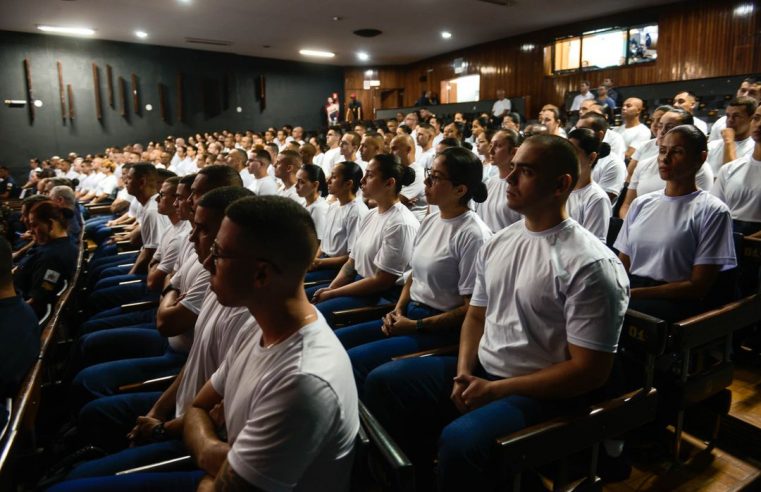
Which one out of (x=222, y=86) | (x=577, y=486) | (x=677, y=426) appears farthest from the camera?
(x=222, y=86)

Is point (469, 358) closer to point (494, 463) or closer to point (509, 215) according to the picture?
point (494, 463)

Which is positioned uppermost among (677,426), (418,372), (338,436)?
(338,436)

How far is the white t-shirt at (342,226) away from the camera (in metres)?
3.33

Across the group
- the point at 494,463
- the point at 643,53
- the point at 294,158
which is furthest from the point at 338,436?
the point at 643,53

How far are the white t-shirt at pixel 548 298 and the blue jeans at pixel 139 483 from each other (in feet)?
3.09

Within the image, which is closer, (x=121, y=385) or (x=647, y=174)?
(x=121, y=385)

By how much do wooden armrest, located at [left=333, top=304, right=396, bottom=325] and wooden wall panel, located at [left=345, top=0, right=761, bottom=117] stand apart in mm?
9054

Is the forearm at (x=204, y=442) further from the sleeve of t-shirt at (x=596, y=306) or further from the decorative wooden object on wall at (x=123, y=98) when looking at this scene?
the decorative wooden object on wall at (x=123, y=98)

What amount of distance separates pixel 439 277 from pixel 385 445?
1141 mm

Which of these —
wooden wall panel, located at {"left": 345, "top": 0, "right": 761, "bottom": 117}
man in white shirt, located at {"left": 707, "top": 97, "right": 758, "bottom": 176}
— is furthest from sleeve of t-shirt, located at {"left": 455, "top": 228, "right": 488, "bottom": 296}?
wooden wall panel, located at {"left": 345, "top": 0, "right": 761, "bottom": 117}

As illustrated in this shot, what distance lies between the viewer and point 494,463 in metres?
1.22

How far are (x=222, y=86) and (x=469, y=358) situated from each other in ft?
47.1

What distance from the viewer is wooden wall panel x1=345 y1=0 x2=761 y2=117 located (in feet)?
27.6

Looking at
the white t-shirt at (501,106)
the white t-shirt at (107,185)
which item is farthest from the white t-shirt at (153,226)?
the white t-shirt at (501,106)
